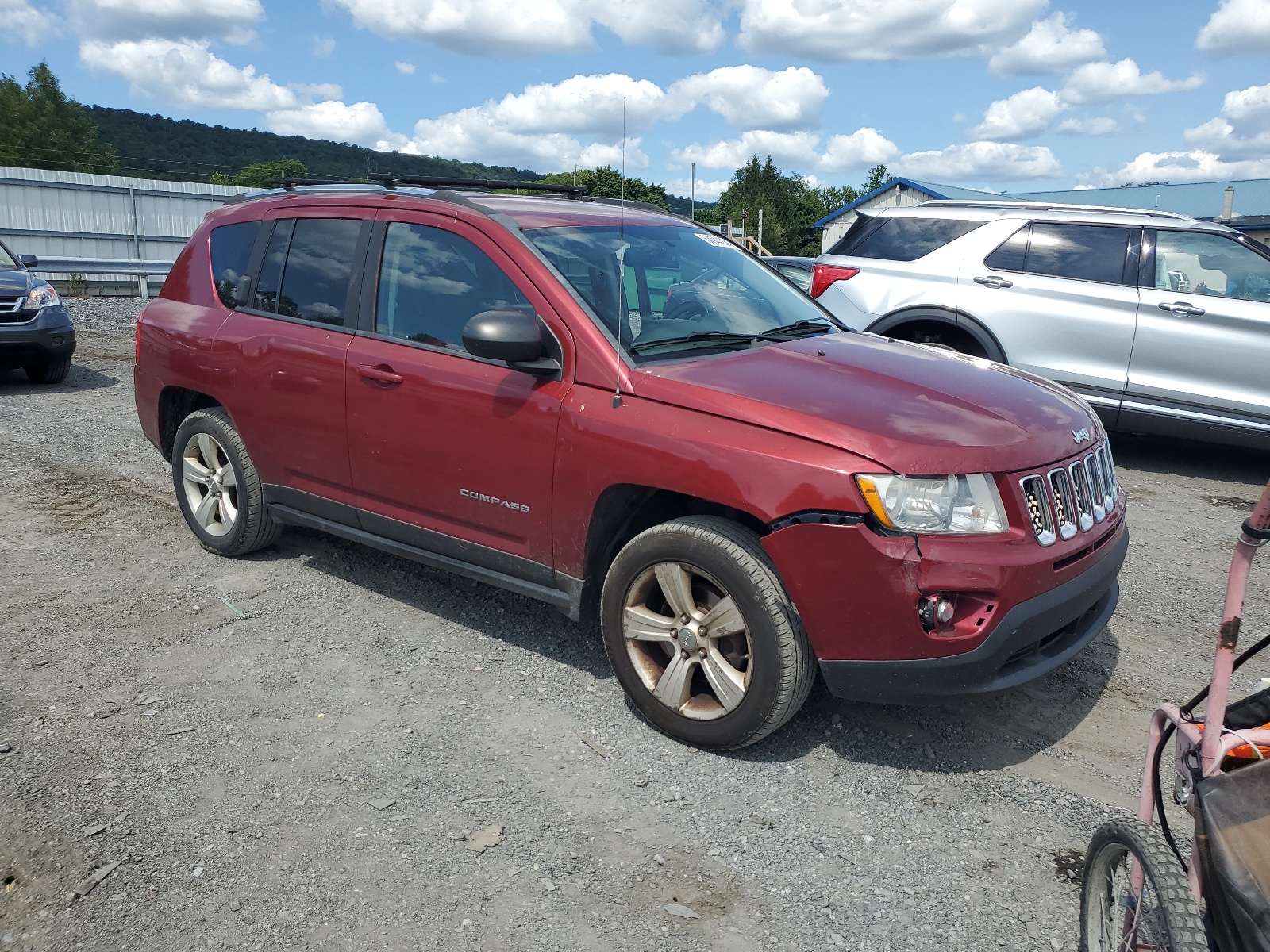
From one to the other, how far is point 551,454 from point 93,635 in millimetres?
2276

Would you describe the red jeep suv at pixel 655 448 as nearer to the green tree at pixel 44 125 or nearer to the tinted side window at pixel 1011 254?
the tinted side window at pixel 1011 254

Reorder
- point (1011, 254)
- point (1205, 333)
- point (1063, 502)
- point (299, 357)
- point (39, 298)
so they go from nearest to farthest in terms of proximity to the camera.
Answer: point (1063, 502) → point (299, 357) → point (1205, 333) → point (1011, 254) → point (39, 298)

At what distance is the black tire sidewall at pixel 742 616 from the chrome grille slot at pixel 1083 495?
1.14m

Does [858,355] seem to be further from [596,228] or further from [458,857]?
[458,857]

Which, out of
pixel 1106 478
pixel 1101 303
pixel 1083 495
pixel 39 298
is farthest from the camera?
pixel 39 298

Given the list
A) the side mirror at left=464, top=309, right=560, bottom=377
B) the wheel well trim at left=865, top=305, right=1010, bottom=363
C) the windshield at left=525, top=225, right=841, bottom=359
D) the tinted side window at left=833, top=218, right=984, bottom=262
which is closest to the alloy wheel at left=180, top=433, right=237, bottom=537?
the side mirror at left=464, top=309, right=560, bottom=377

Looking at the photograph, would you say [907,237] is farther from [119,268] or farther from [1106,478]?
[119,268]

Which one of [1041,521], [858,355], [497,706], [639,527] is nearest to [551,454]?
[639,527]

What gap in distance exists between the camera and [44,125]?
70.2 meters

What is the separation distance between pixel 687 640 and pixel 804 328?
164cm

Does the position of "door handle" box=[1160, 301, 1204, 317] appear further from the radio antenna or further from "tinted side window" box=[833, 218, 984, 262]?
the radio antenna

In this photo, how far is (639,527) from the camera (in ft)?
12.1

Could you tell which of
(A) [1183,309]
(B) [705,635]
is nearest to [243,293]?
(B) [705,635]

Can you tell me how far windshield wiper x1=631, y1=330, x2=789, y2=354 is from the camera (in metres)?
3.69
